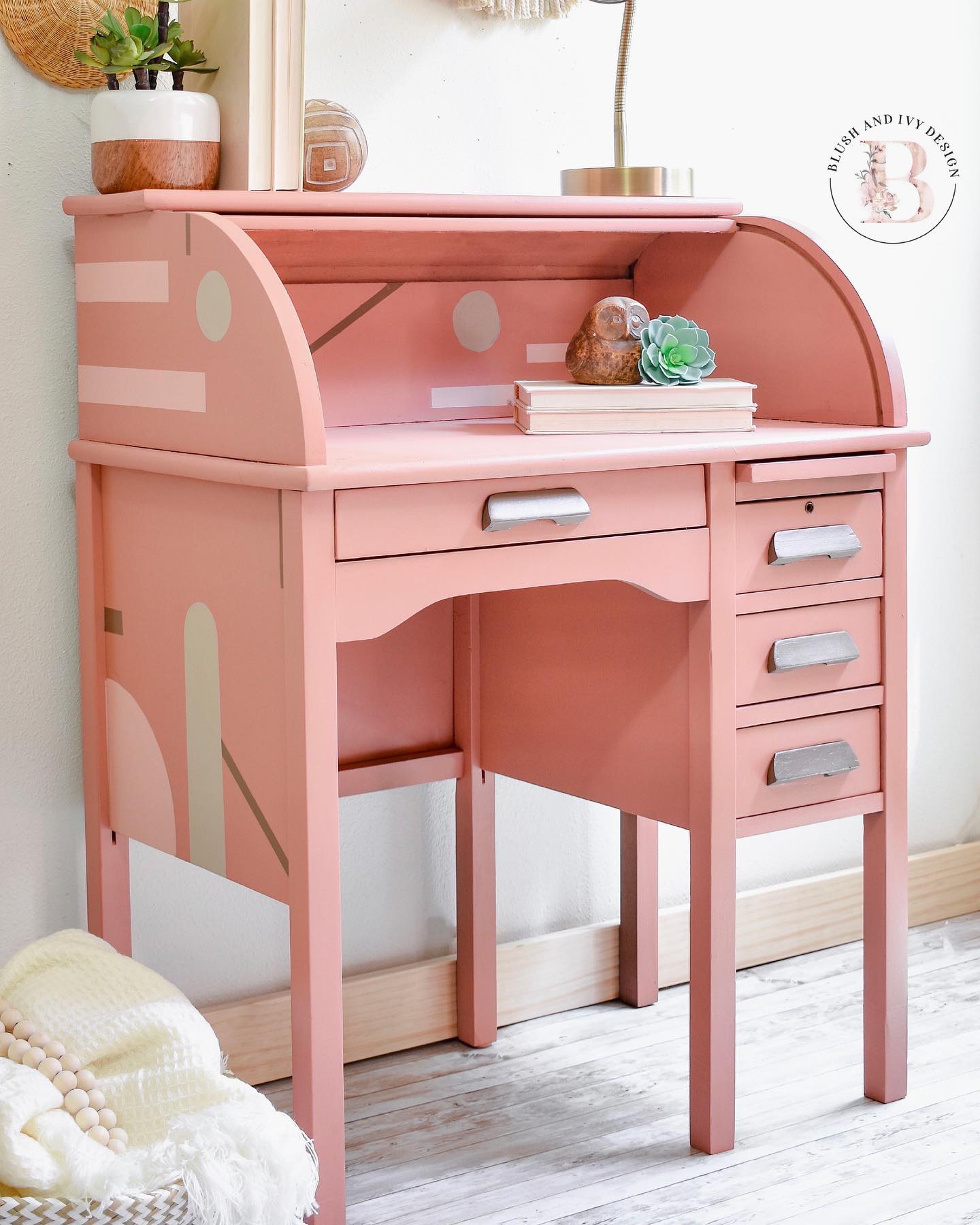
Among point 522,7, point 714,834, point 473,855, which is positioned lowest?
point 473,855

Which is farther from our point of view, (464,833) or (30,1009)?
(464,833)

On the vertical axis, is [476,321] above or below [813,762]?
above

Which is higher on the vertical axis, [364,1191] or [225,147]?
[225,147]

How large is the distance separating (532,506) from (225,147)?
0.52 meters

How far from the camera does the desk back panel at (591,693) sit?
1787 mm

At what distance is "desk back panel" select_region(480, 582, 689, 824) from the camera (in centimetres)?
179

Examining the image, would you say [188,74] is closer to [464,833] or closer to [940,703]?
[464,833]

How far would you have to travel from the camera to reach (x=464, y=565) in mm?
1497

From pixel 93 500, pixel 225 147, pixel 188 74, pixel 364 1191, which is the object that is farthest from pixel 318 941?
pixel 188 74

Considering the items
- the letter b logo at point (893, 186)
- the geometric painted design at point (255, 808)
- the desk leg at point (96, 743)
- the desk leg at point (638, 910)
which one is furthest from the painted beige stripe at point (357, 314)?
the letter b logo at point (893, 186)

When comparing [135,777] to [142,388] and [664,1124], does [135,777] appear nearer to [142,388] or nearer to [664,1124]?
[142,388]

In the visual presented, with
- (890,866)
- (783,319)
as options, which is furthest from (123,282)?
(890,866)

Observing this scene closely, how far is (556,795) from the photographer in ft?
7.39

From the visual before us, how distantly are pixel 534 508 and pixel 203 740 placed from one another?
0.42 meters
